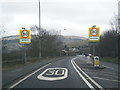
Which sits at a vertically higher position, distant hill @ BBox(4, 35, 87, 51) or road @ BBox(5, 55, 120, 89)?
distant hill @ BBox(4, 35, 87, 51)

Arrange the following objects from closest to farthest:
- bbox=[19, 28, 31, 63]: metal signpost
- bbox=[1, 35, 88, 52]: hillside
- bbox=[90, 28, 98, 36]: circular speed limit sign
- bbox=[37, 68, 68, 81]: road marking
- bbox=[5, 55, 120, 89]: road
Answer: bbox=[5, 55, 120, 89]: road, bbox=[37, 68, 68, 81]: road marking, bbox=[90, 28, 98, 36]: circular speed limit sign, bbox=[19, 28, 31, 63]: metal signpost, bbox=[1, 35, 88, 52]: hillside

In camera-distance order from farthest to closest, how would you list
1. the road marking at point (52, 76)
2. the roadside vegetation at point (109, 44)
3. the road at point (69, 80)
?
the roadside vegetation at point (109, 44) → the road marking at point (52, 76) → the road at point (69, 80)

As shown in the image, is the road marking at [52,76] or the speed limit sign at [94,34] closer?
the road marking at [52,76]

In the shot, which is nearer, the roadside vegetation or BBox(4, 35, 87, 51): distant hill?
BBox(4, 35, 87, 51): distant hill

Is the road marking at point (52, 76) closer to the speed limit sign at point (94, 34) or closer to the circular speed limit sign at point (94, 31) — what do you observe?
the speed limit sign at point (94, 34)

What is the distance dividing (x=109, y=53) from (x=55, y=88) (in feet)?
128

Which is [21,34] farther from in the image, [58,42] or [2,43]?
[58,42]

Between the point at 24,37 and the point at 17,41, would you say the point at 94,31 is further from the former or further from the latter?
the point at 17,41

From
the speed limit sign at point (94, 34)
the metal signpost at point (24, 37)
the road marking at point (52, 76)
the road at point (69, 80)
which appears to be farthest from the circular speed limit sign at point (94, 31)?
the metal signpost at point (24, 37)

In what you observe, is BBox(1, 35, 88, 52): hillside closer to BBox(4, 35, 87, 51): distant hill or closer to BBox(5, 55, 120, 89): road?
BBox(4, 35, 87, 51): distant hill

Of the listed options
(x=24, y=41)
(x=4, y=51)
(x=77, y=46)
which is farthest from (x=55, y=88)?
(x=77, y=46)

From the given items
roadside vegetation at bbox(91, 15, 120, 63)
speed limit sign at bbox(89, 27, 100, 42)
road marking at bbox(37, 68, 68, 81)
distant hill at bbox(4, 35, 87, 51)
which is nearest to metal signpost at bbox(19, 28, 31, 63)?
distant hill at bbox(4, 35, 87, 51)

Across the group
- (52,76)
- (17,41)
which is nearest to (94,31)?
(52,76)

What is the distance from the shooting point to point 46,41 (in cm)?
4925
